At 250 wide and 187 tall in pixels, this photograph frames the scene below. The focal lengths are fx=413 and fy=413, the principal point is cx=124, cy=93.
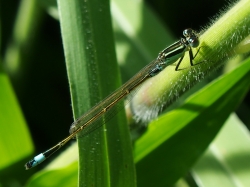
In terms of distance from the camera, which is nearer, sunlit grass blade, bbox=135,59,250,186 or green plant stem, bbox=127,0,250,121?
green plant stem, bbox=127,0,250,121

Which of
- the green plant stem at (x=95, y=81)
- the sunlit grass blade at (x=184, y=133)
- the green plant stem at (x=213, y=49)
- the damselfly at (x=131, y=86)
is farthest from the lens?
the sunlit grass blade at (x=184, y=133)

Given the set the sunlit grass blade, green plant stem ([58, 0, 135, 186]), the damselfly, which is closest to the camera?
green plant stem ([58, 0, 135, 186])

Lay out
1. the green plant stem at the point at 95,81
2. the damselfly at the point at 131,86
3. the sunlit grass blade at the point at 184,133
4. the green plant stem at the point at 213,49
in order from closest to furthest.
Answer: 1. the green plant stem at the point at 213,49
2. the green plant stem at the point at 95,81
3. the damselfly at the point at 131,86
4. the sunlit grass blade at the point at 184,133

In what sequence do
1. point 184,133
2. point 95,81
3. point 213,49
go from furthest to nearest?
point 184,133
point 95,81
point 213,49

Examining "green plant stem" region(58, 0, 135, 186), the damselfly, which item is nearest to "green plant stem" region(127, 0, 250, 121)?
the damselfly

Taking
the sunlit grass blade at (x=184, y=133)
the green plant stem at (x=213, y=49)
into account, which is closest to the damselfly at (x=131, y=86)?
the green plant stem at (x=213, y=49)

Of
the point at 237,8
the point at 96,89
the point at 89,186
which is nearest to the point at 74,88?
the point at 96,89

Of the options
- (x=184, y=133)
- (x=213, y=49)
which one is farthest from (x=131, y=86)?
(x=213, y=49)

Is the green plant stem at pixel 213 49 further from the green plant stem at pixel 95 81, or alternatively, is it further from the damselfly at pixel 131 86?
the green plant stem at pixel 95 81

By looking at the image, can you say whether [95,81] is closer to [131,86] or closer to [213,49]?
[131,86]

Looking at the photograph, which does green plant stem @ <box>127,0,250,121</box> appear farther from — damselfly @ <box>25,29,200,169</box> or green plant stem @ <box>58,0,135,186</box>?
green plant stem @ <box>58,0,135,186</box>

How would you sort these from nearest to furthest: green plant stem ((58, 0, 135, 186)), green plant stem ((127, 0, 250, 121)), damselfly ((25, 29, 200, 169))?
green plant stem ((127, 0, 250, 121)), green plant stem ((58, 0, 135, 186)), damselfly ((25, 29, 200, 169))

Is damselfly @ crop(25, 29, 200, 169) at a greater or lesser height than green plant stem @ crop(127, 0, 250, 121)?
greater
